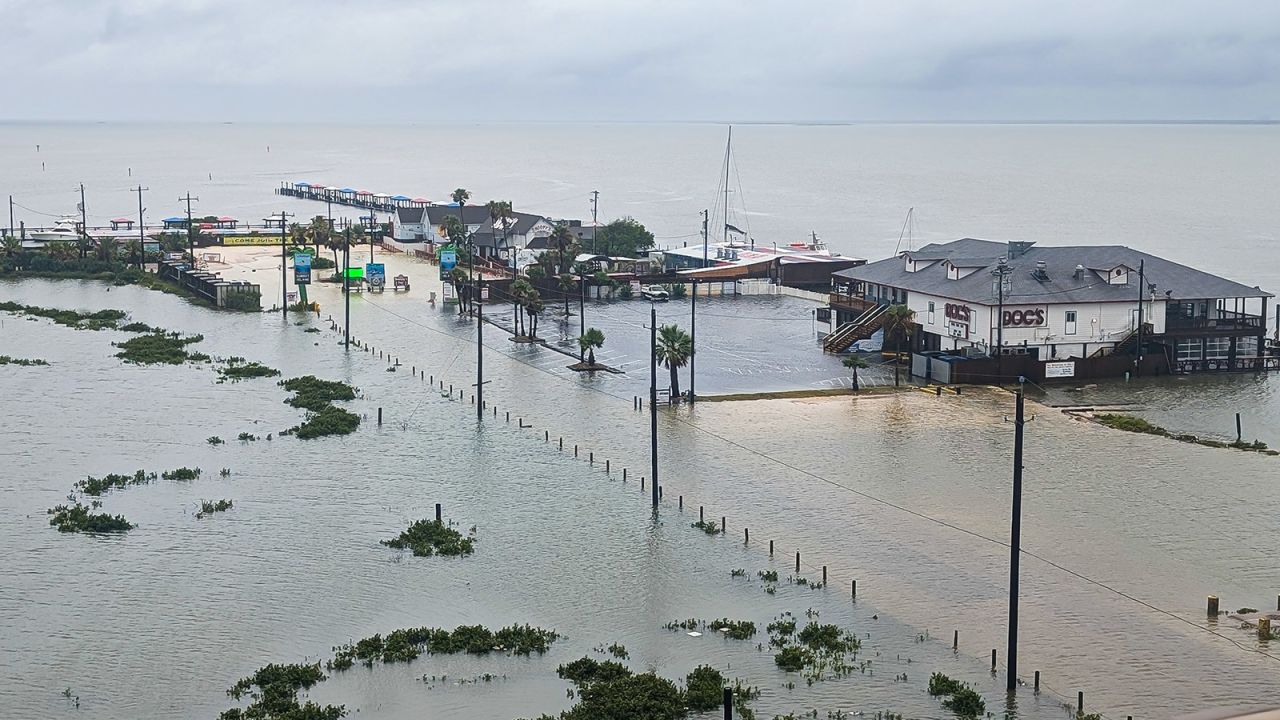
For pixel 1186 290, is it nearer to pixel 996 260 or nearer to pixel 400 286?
pixel 996 260

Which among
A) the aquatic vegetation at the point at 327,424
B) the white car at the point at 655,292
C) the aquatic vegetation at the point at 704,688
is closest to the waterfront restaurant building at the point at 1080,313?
the white car at the point at 655,292

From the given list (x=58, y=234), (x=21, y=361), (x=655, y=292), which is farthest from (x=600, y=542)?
(x=58, y=234)

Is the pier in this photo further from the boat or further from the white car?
the white car

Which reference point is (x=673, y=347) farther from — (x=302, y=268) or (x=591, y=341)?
(x=302, y=268)

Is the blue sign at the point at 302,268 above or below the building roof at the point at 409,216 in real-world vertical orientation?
below

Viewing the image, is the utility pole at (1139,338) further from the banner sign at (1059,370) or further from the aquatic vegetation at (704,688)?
the aquatic vegetation at (704,688)

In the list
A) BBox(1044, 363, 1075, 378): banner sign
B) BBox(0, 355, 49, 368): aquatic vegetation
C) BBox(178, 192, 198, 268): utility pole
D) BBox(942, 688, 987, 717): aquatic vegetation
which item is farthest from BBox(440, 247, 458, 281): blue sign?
BBox(942, 688, 987, 717): aquatic vegetation
